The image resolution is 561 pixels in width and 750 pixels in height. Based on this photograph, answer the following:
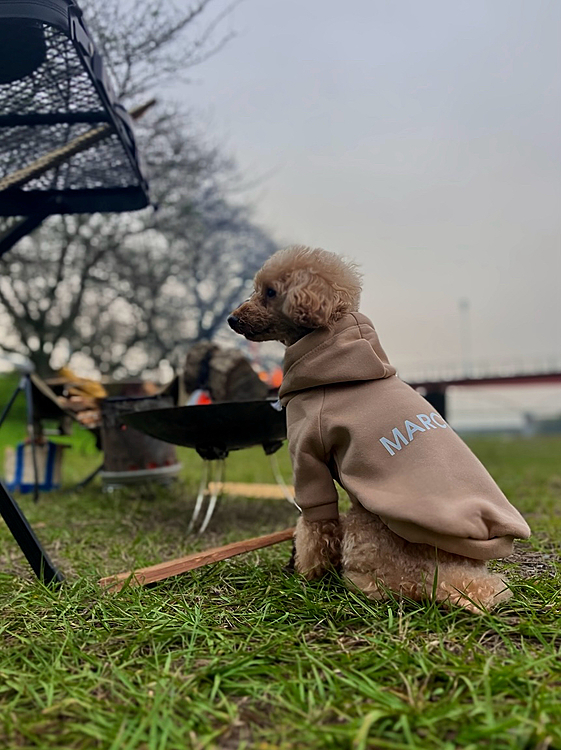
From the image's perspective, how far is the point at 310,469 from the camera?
6.28 feet

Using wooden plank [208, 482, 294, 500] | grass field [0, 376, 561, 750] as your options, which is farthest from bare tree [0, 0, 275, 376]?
grass field [0, 376, 561, 750]

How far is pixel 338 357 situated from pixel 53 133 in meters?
1.87

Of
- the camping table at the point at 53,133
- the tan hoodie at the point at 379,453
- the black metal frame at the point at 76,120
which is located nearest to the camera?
the tan hoodie at the point at 379,453

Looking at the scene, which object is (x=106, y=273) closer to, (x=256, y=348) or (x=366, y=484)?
(x=256, y=348)

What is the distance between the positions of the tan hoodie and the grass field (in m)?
0.23

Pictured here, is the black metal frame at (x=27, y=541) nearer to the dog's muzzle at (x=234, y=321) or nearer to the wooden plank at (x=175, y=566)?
the wooden plank at (x=175, y=566)

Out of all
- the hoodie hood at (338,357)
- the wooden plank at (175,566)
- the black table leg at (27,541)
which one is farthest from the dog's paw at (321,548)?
the black table leg at (27,541)

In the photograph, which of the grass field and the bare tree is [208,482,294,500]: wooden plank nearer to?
the grass field

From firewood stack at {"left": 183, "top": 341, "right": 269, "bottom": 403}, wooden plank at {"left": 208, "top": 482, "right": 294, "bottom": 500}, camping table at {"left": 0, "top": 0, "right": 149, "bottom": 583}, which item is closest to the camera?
camping table at {"left": 0, "top": 0, "right": 149, "bottom": 583}

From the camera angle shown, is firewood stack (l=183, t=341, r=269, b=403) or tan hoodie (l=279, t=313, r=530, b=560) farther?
firewood stack (l=183, t=341, r=269, b=403)

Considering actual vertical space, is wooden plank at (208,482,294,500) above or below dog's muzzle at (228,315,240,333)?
below

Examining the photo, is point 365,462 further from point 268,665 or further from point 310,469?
point 268,665

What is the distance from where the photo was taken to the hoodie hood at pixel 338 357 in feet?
6.16

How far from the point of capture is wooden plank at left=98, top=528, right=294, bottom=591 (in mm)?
1984
